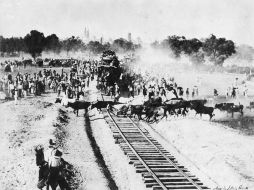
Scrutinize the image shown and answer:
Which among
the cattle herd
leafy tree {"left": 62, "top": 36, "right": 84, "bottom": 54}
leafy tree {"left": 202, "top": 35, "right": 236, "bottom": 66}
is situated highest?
leafy tree {"left": 62, "top": 36, "right": 84, "bottom": 54}

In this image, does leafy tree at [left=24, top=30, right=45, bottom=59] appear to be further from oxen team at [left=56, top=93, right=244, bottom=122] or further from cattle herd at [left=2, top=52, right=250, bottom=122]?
oxen team at [left=56, top=93, right=244, bottom=122]

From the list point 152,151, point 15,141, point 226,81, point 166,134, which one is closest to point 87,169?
point 152,151

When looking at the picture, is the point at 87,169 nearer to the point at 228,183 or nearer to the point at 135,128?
the point at 228,183

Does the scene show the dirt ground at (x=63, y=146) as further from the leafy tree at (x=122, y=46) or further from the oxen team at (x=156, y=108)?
the leafy tree at (x=122, y=46)

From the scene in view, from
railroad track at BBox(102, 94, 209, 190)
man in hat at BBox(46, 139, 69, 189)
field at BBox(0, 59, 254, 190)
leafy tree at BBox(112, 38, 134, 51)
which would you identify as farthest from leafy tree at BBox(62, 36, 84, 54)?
man in hat at BBox(46, 139, 69, 189)

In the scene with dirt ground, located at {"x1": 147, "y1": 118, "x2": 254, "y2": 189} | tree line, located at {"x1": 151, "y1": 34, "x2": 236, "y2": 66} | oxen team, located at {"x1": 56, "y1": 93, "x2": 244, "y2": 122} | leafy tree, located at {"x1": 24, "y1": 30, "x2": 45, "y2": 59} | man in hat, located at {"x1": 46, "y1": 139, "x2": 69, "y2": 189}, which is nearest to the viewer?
man in hat, located at {"x1": 46, "y1": 139, "x2": 69, "y2": 189}

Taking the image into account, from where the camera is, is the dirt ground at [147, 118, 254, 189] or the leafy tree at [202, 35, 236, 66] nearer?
the dirt ground at [147, 118, 254, 189]

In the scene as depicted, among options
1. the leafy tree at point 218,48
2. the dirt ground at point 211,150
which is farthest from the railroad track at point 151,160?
the leafy tree at point 218,48
